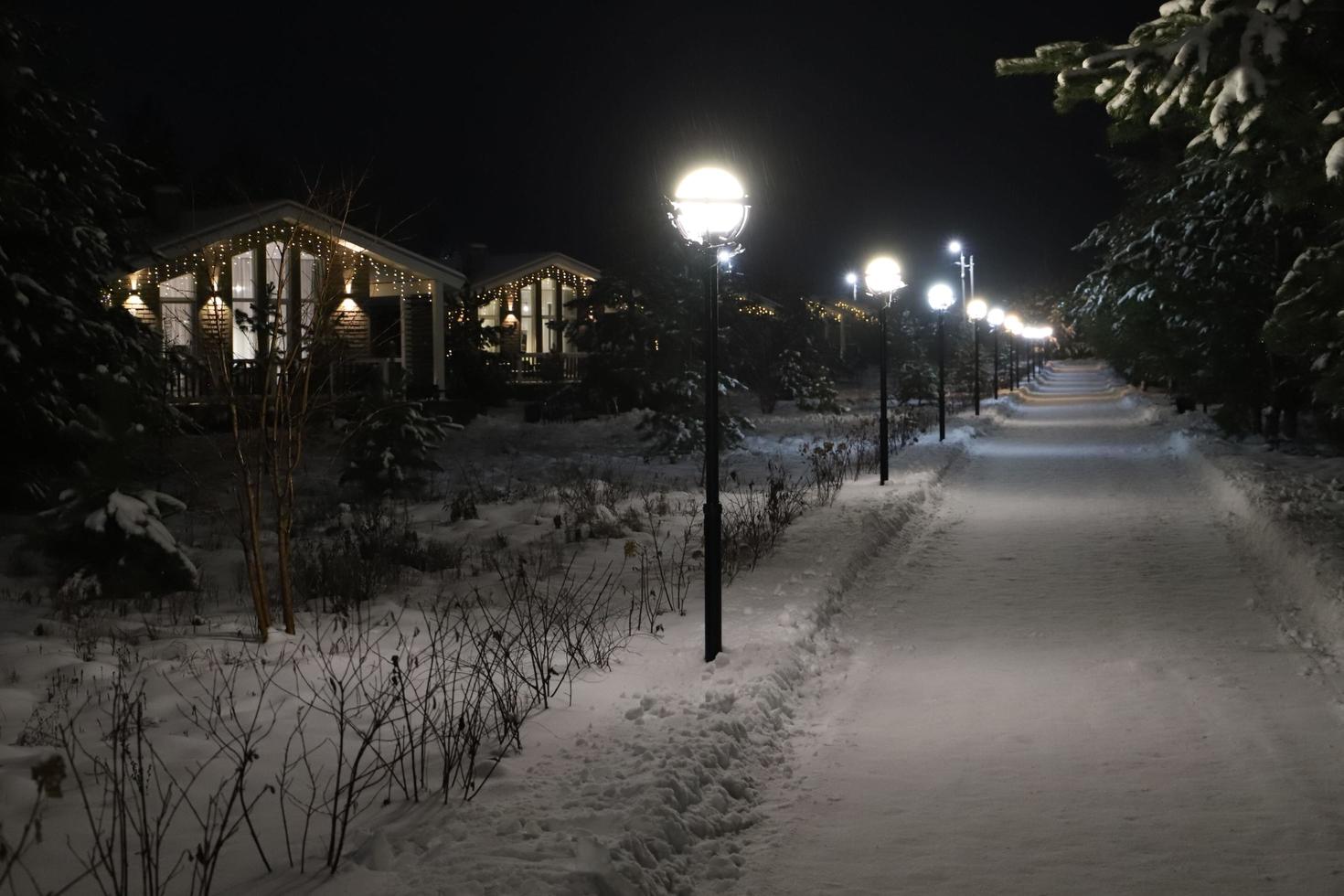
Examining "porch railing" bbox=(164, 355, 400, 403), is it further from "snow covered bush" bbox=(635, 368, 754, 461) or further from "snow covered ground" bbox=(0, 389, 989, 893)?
"snow covered bush" bbox=(635, 368, 754, 461)

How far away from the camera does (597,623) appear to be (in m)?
9.07

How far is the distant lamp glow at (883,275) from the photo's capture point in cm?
1991

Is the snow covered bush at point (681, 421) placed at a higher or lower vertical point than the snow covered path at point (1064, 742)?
higher

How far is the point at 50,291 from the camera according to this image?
55.0ft

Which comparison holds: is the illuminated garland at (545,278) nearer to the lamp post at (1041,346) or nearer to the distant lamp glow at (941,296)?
the distant lamp glow at (941,296)

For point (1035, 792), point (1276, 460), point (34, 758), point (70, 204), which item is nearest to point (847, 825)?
point (1035, 792)

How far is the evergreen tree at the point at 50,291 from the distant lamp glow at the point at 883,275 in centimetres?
1090

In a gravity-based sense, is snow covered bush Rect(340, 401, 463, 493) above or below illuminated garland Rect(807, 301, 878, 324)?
below

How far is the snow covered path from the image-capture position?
5.05 m

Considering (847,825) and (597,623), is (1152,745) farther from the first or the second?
(597,623)

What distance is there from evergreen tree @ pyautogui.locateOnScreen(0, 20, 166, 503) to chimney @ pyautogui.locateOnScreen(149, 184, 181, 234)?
48.2 ft

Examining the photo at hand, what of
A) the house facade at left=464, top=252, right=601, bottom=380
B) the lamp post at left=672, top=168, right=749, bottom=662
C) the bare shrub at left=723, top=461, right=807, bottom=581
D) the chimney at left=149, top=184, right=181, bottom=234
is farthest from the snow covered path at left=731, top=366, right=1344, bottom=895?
the house facade at left=464, top=252, right=601, bottom=380

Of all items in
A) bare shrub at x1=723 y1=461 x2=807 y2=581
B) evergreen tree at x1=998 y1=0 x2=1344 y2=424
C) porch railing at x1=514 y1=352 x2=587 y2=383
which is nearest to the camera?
evergreen tree at x1=998 y1=0 x2=1344 y2=424

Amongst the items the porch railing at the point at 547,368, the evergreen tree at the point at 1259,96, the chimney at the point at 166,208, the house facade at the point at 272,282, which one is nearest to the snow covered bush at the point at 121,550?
the house facade at the point at 272,282
